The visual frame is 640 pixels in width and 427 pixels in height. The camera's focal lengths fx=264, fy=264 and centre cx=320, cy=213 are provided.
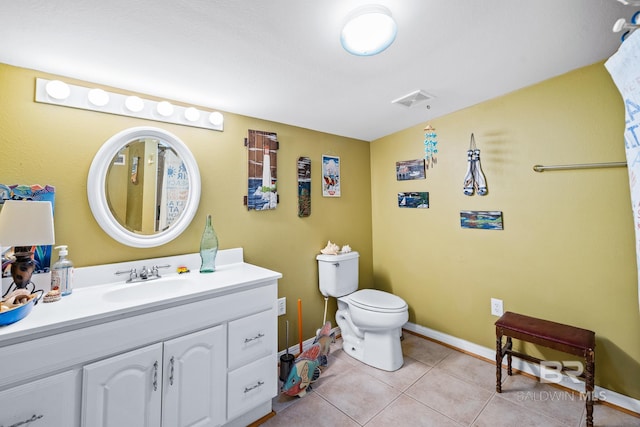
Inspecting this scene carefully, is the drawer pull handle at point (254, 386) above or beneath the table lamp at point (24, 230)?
beneath

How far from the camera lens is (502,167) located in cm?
195

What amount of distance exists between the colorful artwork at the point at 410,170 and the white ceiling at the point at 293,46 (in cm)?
70

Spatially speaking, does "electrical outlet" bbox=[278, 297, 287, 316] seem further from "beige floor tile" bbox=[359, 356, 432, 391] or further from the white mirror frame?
the white mirror frame

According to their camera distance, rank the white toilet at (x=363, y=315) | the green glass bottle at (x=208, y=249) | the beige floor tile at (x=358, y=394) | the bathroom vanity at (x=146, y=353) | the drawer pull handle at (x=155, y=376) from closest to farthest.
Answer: the bathroom vanity at (x=146, y=353) < the drawer pull handle at (x=155, y=376) < the beige floor tile at (x=358, y=394) < the green glass bottle at (x=208, y=249) < the white toilet at (x=363, y=315)

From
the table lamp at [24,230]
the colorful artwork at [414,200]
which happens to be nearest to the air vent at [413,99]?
the colorful artwork at [414,200]

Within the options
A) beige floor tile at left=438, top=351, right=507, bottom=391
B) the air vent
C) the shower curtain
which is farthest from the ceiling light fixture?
beige floor tile at left=438, top=351, right=507, bottom=391

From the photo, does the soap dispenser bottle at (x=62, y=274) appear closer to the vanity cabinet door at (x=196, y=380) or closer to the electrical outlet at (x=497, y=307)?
the vanity cabinet door at (x=196, y=380)

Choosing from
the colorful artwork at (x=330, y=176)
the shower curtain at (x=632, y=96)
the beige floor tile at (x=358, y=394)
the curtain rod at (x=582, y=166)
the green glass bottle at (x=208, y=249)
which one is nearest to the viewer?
the shower curtain at (x=632, y=96)

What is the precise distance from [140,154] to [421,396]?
2350 millimetres

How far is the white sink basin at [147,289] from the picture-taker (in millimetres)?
1406

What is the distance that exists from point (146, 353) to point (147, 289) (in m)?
0.43

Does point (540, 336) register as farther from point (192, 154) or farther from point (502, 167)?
point (192, 154)

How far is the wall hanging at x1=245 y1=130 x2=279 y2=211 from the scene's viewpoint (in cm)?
205

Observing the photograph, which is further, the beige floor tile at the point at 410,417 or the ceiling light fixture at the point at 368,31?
the beige floor tile at the point at 410,417
